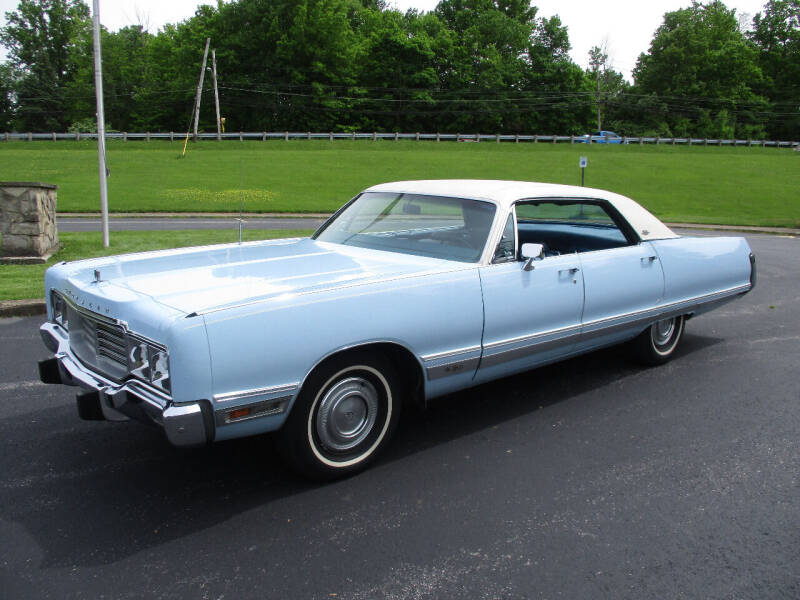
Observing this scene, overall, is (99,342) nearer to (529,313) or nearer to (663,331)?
(529,313)

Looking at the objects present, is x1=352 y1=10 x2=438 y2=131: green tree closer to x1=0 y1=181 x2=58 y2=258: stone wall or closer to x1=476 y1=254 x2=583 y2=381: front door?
x1=0 y1=181 x2=58 y2=258: stone wall

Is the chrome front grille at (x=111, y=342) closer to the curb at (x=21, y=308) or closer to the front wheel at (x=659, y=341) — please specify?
the front wheel at (x=659, y=341)

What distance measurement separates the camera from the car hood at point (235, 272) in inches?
119

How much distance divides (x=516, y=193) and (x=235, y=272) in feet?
6.23

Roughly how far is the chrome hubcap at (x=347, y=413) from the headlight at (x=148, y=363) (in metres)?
0.76

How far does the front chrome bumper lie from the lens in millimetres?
2646

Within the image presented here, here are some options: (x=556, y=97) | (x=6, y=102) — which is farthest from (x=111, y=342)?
(x=6, y=102)

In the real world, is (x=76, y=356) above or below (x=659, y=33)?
below

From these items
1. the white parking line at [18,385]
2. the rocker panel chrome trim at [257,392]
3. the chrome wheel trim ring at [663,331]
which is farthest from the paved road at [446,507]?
the chrome wheel trim ring at [663,331]

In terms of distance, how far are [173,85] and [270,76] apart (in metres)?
9.85

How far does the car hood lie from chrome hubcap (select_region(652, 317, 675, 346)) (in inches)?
93.7

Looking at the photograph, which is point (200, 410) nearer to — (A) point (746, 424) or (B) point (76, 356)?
(B) point (76, 356)

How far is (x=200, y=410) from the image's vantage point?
268 centimetres

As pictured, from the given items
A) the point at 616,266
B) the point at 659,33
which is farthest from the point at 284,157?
the point at 659,33
